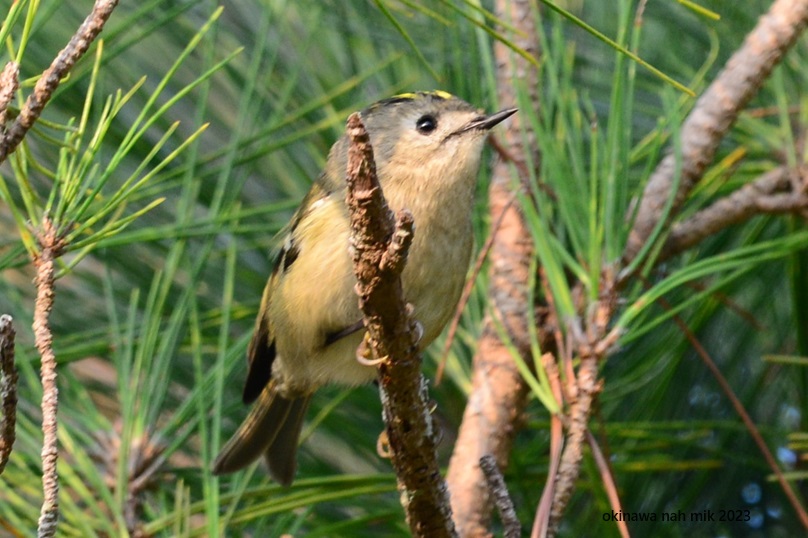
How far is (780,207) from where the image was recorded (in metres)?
1.76

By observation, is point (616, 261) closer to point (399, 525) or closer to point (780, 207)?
point (780, 207)

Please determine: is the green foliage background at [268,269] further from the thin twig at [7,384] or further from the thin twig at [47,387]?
the thin twig at [7,384]

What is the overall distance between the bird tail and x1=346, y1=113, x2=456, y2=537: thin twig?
61 cm

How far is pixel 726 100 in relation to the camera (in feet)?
5.81

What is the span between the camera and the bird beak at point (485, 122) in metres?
1.69

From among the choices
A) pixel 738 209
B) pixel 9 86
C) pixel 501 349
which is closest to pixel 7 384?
pixel 9 86

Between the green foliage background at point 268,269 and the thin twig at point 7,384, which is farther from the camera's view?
the green foliage background at point 268,269

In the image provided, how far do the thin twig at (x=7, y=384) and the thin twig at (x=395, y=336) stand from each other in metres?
0.37

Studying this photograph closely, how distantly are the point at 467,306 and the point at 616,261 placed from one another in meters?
0.57

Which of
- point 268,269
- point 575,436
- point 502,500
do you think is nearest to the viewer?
point 502,500

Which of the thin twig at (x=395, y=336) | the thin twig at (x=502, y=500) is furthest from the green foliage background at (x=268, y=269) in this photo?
the thin twig at (x=502, y=500)

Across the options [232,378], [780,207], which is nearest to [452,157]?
[780,207]

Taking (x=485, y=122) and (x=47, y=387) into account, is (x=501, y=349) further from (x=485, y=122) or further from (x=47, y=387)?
(x=47, y=387)

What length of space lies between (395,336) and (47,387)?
398 mm
